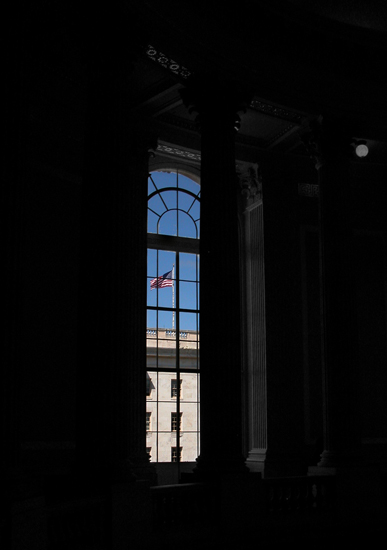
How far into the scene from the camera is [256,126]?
21.8 metres

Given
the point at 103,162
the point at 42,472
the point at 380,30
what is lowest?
the point at 42,472

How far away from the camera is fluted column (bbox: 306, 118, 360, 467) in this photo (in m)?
17.5

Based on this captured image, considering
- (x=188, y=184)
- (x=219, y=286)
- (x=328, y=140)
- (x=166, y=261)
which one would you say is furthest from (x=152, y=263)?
(x=219, y=286)

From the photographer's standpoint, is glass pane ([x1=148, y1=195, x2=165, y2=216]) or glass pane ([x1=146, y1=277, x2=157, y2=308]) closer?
glass pane ([x1=146, y1=277, x2=157, y2=308])

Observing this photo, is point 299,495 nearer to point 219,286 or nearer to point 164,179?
point 219,286

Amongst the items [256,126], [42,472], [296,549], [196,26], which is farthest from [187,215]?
[296,549]

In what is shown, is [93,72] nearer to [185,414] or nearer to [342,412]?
[342,412]

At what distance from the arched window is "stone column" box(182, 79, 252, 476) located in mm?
6563

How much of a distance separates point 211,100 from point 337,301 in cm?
569

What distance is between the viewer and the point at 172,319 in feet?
74.2

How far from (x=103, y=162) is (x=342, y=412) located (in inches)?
343

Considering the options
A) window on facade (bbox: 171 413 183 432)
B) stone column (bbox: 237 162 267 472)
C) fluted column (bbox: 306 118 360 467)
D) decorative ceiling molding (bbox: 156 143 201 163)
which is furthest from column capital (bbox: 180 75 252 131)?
window on facade (bbox: 171 413 183 432)

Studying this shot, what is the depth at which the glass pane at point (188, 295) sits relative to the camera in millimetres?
22938

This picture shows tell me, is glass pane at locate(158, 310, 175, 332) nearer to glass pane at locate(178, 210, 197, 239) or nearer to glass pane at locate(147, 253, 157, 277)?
glass pane at locate(147, 253, 157, 277)
